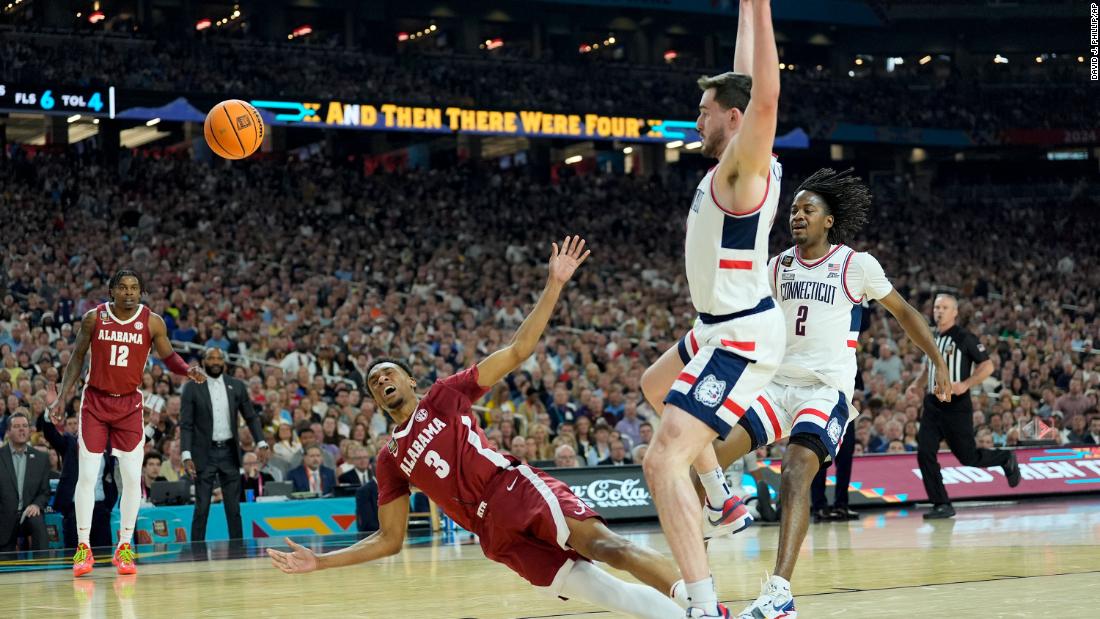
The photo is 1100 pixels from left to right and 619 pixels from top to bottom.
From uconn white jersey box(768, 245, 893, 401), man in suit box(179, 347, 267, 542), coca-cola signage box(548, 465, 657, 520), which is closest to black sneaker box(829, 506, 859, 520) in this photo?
coca-cola signage box(548, 465, 657, 520)

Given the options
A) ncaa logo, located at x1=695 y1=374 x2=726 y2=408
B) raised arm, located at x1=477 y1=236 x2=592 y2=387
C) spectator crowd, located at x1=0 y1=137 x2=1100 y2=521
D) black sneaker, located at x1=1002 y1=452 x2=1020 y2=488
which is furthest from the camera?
spectator crowd, located at x1=0 y1=137 x2=1100 y2=521

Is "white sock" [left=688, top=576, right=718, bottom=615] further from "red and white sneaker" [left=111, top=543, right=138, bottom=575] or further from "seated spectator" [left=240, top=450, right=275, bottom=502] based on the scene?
"seated spectator" [left=240, top=450, right=275, bottom=502]

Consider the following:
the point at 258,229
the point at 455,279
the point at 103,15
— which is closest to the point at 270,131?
the point at 103,15

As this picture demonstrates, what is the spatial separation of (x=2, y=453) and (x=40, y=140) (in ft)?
93.3

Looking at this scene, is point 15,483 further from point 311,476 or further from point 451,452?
point 451,452

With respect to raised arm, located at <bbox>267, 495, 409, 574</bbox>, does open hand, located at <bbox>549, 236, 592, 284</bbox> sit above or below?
above

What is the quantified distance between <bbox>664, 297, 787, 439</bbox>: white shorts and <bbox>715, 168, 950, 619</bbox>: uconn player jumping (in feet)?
3.68

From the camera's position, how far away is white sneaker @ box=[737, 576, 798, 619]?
19.4ft

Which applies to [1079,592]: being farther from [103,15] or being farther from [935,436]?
[103,15]

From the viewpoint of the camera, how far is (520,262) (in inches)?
1129

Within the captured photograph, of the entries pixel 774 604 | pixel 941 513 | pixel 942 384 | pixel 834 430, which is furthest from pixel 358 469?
pixel 774 604

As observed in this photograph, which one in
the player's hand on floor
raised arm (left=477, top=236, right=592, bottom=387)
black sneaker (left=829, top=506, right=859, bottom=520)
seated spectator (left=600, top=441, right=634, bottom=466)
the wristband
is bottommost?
black sneaker (left=829, top=506, right=859, bottom=520)

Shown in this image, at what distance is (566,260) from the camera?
244 inches

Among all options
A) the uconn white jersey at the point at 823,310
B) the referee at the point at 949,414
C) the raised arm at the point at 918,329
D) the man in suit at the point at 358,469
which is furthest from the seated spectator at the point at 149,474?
the raised arm at the point at 918,329
